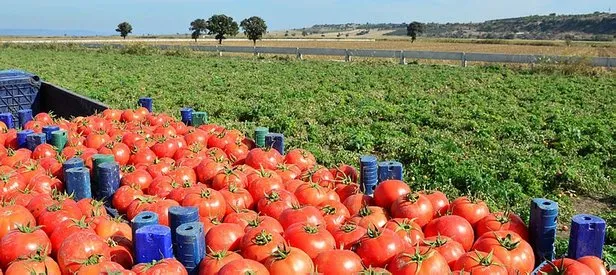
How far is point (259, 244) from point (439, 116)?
9670mm

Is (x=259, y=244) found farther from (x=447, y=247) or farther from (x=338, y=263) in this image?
(x=447, y=247)

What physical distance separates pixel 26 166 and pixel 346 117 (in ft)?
25.2

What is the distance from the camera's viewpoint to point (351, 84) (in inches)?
712

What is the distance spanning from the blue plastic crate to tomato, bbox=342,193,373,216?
738cm

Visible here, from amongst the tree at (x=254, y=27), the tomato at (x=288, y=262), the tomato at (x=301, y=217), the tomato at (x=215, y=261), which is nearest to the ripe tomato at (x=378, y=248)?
the tomato at (x=288, y=262)

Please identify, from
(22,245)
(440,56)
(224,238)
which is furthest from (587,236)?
(440,56)

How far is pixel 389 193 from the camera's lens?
3898mm

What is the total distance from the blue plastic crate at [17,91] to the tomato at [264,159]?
5954 millimetres

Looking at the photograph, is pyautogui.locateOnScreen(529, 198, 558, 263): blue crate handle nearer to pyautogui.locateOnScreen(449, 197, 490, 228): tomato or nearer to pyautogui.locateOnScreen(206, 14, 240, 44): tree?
pyautogui.locateOnScreen(449, 197, 490, 228): tomato

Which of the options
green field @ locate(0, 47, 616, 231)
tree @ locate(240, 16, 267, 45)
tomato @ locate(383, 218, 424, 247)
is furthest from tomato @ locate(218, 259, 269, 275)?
tree @ locate(240, 16, 267, 45)

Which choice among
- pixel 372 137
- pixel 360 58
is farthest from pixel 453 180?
pixel 360 58

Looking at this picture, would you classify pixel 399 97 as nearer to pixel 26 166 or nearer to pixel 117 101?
pixel 117 101

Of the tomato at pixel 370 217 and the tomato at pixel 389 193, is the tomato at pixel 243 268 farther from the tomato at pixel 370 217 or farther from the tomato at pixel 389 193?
the tomato at pixel 389 193

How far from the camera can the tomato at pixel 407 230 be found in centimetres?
326
